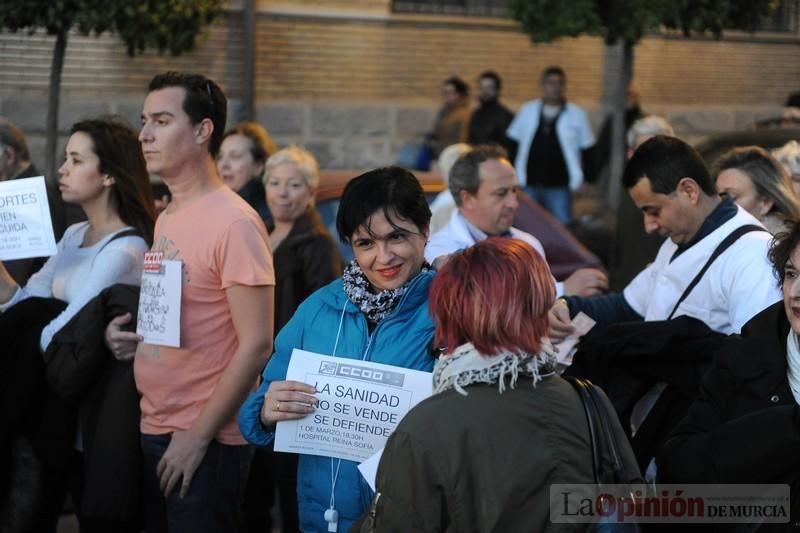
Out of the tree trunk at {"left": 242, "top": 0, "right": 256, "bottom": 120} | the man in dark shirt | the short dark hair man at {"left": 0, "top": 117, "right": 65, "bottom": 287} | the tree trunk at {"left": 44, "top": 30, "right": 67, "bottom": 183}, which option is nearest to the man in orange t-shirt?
the short dark hair man at {"left": 0, "top": 117, "right": 65, "bottom": 287}

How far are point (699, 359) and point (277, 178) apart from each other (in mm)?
2651

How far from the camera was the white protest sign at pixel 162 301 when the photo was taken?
4066mm

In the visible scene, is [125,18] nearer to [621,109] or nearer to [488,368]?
[621,109]

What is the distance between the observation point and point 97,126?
15.8 feet

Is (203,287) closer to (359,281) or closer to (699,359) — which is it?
(359,281)

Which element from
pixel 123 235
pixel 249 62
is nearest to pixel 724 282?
pixel 123 235

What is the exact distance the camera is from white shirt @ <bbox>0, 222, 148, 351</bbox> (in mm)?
4617

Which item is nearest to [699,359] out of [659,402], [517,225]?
[659,402]

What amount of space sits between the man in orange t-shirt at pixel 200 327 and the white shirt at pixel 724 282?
143 centimetres

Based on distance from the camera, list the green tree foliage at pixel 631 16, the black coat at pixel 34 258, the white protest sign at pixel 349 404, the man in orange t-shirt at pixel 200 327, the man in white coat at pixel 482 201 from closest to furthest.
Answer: the white protest sign at pixel 349 404, the man in orange t-shirt at pixel 200 327, the black coat at pixel 34 258, the man in white coat at pixel 482 201, the green tree foliage at pixel 631 16

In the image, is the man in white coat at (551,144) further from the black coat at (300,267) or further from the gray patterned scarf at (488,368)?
the gray patterned scarf at (488,368)

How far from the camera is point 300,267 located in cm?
591

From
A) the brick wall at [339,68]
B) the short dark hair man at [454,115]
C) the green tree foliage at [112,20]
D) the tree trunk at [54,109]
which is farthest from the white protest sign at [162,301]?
the short dark hair man at [454,115]

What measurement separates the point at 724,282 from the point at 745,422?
1002mm
